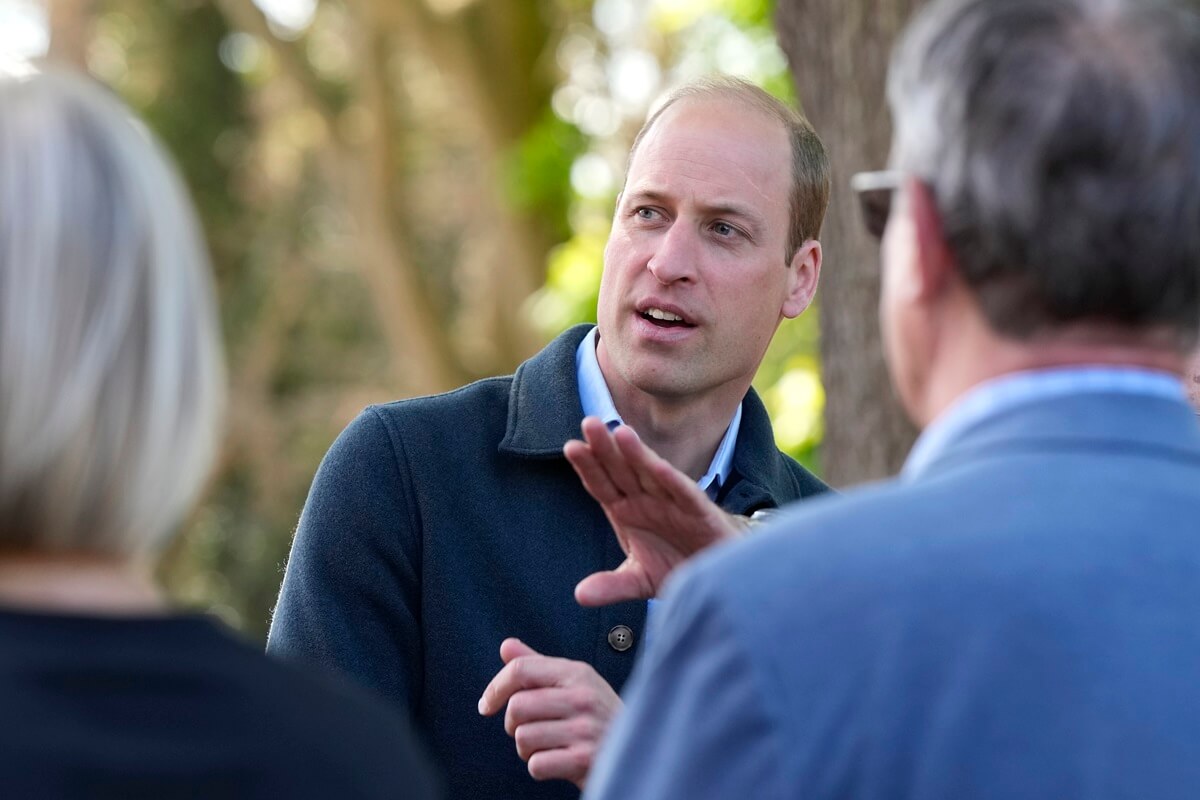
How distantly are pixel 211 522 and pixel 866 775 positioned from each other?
17.7 m

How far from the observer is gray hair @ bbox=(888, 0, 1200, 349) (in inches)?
59.6

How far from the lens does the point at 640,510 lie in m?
2.37

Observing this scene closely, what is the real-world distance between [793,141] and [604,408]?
0.74 m

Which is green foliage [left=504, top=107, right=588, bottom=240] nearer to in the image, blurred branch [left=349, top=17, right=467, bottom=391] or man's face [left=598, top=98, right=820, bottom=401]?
blurred branch [left=349, top=17, right=467, bottom=391]

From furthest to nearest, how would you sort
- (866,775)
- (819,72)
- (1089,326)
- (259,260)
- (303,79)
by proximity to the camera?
(259,260) → (303,79) → (819,72) → (1089,326) → (866,775)

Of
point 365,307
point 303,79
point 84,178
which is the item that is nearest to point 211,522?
point 365,307

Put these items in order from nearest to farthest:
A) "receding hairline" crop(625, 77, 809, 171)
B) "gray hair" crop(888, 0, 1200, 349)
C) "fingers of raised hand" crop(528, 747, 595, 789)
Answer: "gray hair" crop(888, 0, 1200, 349) → "fingers of raised hand" crop(528, 747, 595, 789) → "receding hairline" crop(625, 77, 809, 171)

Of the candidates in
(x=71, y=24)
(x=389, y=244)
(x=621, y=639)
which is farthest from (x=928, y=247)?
(x=71, y=24)

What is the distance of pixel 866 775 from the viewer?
55.8 inches

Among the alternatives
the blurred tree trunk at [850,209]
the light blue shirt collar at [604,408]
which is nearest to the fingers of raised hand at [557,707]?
the light blue shirt collar at [604,408]

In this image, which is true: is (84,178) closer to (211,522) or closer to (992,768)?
(992,768)

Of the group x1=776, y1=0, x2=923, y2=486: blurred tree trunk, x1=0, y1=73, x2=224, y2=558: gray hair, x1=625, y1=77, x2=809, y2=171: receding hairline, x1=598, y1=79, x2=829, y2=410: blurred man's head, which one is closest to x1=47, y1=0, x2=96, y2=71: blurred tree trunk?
x1=776, y1=0, x2=923, y2=486: blurred tree trunk

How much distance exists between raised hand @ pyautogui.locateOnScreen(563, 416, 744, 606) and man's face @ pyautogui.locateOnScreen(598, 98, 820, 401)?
91 centimetres

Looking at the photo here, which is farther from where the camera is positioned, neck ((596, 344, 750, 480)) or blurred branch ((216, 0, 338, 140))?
blurred branch ((216, 0, 338, 140))
